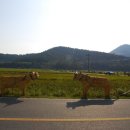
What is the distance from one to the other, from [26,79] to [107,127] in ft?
25.3

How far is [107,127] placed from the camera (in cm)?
864

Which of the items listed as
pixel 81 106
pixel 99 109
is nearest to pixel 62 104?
pixel 81 106

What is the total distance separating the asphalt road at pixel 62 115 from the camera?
340 inches

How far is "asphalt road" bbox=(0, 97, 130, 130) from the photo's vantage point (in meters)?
8.63

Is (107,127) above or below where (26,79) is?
below

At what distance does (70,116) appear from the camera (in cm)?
1010

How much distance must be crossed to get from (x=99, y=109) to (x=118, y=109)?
0.65 metres

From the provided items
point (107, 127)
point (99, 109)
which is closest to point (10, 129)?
point (107, 127)

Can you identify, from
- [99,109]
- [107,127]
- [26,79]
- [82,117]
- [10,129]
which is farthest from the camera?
[26,79]

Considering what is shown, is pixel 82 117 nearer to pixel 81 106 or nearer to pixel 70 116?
pixel 70 116

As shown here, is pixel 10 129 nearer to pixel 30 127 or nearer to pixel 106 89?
pixel 30 127

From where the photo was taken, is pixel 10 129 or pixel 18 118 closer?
pixel 10 129

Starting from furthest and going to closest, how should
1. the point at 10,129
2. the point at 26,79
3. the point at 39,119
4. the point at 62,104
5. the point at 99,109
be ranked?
the point at 26,79
the point at 62,104
the point at 99,109
the point at 39,119
the point at 10,129

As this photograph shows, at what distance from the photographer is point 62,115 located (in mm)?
10219
